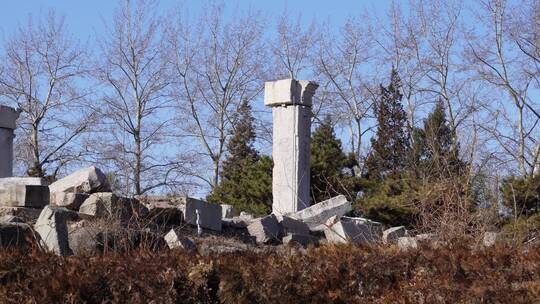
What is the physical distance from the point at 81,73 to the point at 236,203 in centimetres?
1207

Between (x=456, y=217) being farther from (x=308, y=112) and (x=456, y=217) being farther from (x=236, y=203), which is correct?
(x=236, y=203)

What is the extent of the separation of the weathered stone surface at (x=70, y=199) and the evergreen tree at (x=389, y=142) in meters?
12.5

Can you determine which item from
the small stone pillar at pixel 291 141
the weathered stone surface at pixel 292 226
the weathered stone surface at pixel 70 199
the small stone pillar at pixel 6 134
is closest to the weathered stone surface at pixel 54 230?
the weathered stone surface at pixel 70 199

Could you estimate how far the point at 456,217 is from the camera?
10297 mm

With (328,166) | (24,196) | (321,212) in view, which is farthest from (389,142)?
(24,196)

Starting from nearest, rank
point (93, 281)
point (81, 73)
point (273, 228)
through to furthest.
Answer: point (93, 281) < point (273, 228) < point (81, 73)

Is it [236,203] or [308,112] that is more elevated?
[308,112]

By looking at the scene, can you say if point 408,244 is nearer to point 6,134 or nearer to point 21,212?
point 21,212

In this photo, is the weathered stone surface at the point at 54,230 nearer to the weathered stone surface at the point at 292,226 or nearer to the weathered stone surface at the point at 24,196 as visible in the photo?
the weathered stone surface at the point at 24,196

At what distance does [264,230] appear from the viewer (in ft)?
47.9

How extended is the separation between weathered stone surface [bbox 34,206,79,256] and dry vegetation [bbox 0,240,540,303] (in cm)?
305

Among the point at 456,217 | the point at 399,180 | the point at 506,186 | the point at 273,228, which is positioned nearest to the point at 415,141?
the point at 399,180

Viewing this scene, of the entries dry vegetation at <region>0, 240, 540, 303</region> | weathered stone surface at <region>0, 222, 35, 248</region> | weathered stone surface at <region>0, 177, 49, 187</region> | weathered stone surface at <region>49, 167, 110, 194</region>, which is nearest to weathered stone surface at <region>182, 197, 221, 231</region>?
weathered stone surface at <region>49, 167, 110, 194</region>

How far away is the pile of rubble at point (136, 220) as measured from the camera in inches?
390
